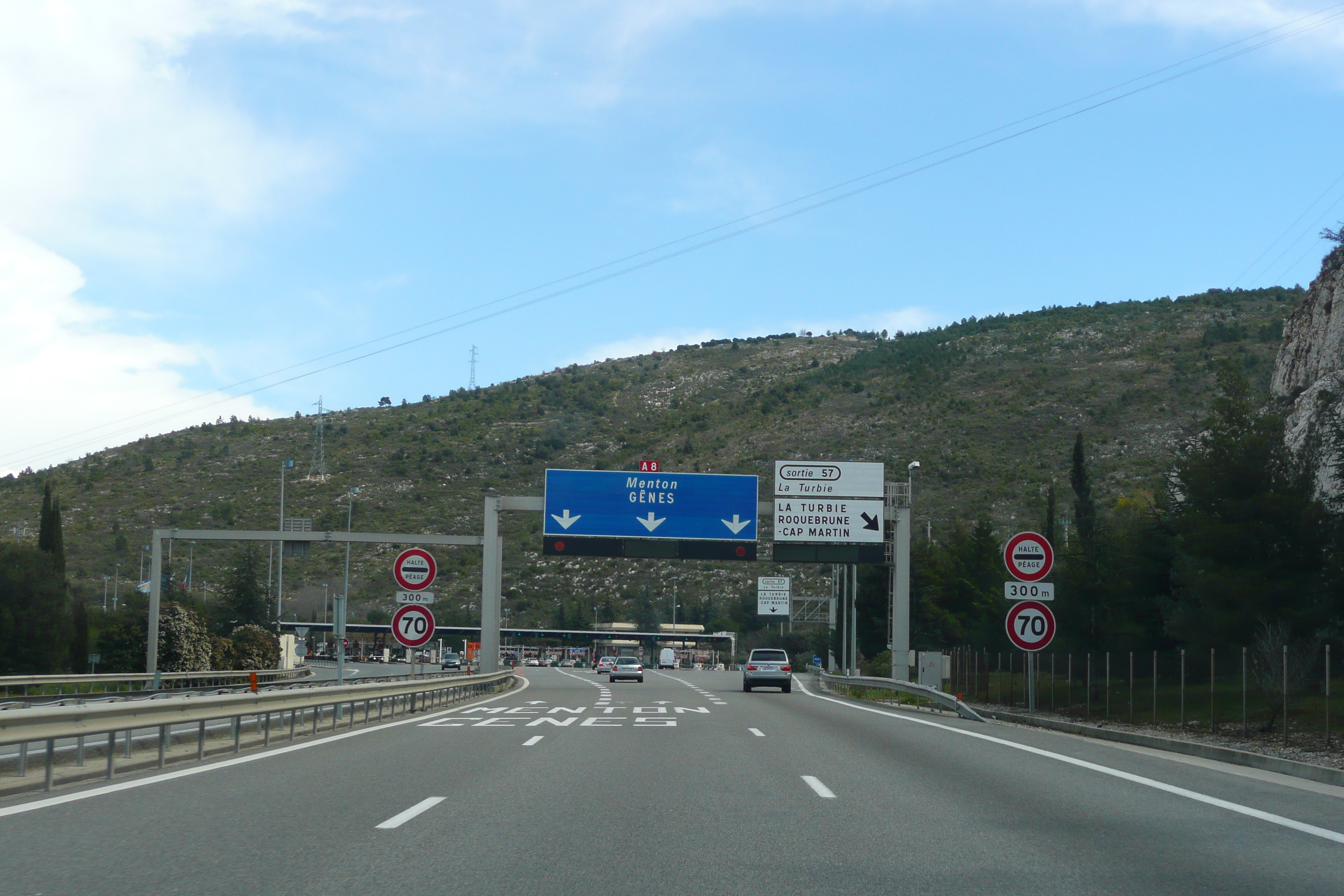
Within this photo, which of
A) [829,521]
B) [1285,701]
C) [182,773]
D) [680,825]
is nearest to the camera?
[680,825]

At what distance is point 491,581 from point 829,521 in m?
12.7

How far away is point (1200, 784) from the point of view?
13.9 metres

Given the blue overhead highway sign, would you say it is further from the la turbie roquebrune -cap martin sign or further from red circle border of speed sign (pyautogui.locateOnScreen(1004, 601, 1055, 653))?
red circle border of speed sign (pyautogui.locateOnScreen(1004, 601, 1055, 653))

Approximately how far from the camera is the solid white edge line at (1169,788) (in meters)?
10.3

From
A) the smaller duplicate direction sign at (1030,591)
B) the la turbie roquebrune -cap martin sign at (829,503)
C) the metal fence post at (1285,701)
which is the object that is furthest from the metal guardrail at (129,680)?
the metal fence post at (1285,701)

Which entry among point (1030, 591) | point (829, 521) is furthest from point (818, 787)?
point (829, 521)

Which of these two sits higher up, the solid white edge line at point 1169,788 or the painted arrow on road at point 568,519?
the painted arrow on road at point 568,519

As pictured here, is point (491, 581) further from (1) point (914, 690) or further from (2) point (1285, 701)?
(2) point (1285, 701)

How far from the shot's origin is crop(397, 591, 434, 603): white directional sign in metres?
25.0

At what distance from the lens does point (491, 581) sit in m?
48.3

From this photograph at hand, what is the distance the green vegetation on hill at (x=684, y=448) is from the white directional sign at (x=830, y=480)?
26208mm

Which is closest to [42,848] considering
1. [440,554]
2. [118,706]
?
[118,706]

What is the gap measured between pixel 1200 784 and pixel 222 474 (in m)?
107

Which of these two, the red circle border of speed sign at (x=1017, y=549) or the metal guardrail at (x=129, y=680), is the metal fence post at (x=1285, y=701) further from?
the metal guardrail at (x=129, y=680)
